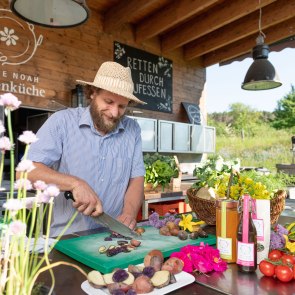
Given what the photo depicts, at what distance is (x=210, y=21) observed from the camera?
596cm

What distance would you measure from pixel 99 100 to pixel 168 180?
230 cm

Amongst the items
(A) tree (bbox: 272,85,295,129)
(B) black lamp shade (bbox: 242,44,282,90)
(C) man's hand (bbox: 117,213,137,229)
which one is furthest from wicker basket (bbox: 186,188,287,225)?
(A) tree (bbox: 272,85,295,129)

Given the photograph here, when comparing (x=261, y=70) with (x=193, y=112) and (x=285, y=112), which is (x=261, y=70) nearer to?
(x=193, y=112)

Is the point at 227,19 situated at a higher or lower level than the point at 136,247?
higher

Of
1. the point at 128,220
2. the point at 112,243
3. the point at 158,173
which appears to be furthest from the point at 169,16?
the point at 112,243

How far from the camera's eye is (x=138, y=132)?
2242mm

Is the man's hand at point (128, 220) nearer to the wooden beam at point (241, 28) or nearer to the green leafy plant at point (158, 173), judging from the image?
the green leafy plant at point (158, 173)

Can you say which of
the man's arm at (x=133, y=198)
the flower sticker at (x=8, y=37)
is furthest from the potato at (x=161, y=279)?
the flower sticker at (x=8, y=37)

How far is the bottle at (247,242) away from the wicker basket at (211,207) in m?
0.46

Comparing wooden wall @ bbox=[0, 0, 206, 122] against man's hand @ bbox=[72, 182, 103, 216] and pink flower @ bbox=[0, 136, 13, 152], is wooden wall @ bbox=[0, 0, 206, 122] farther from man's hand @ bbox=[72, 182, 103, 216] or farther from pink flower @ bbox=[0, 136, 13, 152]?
pink flower @ bbox=[0, 136, 13, 152]

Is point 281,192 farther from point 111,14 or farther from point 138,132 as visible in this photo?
point 111,14

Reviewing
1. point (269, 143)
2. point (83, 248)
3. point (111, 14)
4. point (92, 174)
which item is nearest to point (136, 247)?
point (83, 248)

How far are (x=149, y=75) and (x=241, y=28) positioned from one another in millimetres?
2074

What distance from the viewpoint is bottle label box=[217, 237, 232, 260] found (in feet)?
3.98
